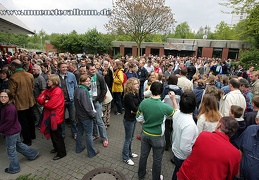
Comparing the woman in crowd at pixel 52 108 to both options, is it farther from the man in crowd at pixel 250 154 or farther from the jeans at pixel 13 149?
the man in crowd at pixel 250 154

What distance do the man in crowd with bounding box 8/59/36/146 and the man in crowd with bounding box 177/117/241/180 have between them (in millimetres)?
4089

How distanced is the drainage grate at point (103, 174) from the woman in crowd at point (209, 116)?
1.87 metres

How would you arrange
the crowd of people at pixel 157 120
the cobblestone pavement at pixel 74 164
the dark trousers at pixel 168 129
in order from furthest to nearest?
the dark trousers at pixel 168 129 → the cobblestone pavement at pixel 74 164 → the crowd of people at pixel 157 120

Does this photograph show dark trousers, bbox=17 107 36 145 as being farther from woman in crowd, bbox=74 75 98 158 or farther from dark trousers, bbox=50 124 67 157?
woman in crowd, bbox=74 75 98 158

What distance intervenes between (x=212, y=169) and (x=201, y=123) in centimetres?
118

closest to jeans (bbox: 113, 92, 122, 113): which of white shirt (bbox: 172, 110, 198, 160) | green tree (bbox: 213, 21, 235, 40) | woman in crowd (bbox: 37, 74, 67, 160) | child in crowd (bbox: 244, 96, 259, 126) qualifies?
woman in crowd (bbox: 37, 74, 67, 160)

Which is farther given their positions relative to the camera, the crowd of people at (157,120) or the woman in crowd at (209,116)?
the woman in crowd at (209,116)

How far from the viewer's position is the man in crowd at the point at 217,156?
6.09ft

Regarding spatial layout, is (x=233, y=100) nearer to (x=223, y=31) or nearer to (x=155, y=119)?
(x=155, y=119)

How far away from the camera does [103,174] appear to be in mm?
3502

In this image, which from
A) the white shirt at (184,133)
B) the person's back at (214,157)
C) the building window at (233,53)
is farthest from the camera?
the building window at (233,53)

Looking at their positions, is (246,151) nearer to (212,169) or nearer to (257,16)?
(212,169)

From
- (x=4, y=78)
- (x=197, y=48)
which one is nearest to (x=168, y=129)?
(x=4, y=78)

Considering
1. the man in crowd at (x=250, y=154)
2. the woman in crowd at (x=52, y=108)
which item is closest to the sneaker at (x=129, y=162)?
the woman in crowd at (x=52, y=108)
